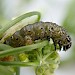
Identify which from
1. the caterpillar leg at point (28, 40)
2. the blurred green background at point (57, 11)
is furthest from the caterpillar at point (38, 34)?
the blurred green background at point (57, 11)


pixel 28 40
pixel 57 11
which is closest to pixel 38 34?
pixel 28 40

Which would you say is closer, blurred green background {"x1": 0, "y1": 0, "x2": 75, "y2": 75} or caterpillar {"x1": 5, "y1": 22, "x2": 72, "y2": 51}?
caterpillar {"x1": 5, "y1": 22, "x2": 72, "y2": 51}

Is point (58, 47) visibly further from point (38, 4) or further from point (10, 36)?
point (38, 4)

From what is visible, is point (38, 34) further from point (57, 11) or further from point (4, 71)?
point (57, 11)

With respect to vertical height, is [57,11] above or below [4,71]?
above

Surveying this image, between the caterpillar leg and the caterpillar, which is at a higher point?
the caterpillar

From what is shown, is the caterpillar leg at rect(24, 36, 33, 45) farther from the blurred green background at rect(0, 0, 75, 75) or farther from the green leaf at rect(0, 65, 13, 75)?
the blurred green background at rect(0, 0, 75, 75)

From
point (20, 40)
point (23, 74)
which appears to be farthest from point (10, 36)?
point (23, 74)

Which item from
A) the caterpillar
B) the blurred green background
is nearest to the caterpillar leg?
the caterpillar

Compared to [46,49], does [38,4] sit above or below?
above
